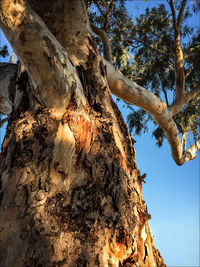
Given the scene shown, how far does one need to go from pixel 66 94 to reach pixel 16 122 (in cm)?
31

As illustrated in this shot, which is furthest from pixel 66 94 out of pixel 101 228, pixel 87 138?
pixel 101 228

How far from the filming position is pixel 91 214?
1.01 metres

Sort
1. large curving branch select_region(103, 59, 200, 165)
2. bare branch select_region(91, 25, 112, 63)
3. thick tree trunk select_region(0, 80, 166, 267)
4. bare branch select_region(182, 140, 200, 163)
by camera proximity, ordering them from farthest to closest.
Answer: bare branch select_region(182, 140, 200, 163) < bare branch select_region(91, 25, 112, 63) < large curving branch select_region(103, 59, 200, 165) < thick tree trunk select_region(0, 80, 166, 267)

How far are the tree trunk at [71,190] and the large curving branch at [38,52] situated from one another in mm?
24

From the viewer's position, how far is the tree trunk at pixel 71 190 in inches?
36.4

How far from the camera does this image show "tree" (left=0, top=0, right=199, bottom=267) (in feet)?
3.07

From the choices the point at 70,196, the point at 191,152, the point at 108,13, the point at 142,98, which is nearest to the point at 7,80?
the point at 70,196

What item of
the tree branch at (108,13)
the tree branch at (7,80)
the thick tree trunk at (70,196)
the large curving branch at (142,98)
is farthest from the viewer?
the tree branch at (108,13)

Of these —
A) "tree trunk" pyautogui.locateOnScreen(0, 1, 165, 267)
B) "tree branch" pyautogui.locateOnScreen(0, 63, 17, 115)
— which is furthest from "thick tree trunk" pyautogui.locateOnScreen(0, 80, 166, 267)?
"tree branch" pyautogui.locateOnScreen(0, 63, 17, 115)

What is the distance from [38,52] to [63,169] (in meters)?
0.58

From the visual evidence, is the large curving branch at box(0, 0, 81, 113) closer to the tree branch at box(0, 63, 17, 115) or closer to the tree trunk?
the tree trunk

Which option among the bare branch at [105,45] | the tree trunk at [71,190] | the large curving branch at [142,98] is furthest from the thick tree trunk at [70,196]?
the bare branch at [105,45]

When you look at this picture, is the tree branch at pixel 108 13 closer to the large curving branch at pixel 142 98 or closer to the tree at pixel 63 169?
the large curving branch at pixel 142 98

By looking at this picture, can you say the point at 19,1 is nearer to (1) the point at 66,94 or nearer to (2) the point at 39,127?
(1) the point at 66,94
